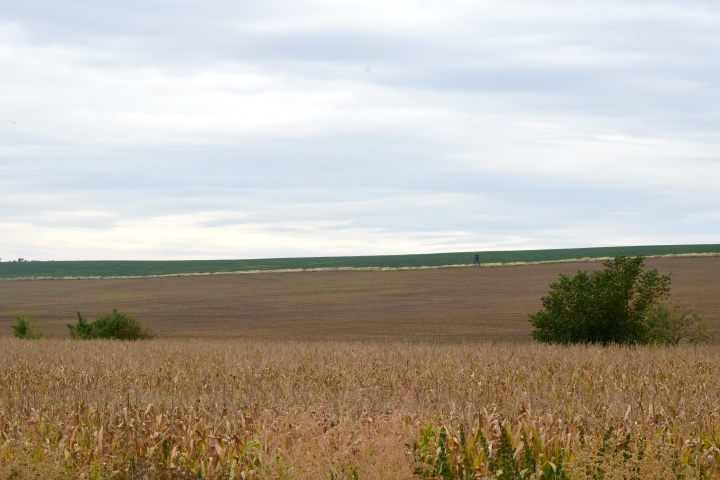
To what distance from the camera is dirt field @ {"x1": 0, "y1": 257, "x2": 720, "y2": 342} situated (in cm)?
5766

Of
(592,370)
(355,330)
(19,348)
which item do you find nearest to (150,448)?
(592,370)

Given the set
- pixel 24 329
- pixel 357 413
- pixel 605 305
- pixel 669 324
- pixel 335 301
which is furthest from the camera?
pixel 335 301

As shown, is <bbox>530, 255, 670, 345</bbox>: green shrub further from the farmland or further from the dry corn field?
the dry corn field

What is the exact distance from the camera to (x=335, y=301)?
80625mm

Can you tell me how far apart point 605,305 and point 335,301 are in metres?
49.0

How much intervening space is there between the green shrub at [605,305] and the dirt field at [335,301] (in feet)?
45.7


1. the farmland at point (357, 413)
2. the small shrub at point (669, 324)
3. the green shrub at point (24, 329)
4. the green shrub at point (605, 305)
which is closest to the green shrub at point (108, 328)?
the green shrub at point (24, 329)

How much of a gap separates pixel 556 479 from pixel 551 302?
26414 millimetres

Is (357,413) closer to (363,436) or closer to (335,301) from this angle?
(363,436)

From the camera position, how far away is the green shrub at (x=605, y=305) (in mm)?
33688

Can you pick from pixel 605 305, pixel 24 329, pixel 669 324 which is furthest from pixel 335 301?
pixel 605 305

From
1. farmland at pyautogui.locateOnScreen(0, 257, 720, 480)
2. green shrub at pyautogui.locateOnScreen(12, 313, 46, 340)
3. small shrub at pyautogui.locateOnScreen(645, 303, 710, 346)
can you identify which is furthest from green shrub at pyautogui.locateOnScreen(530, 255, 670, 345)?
green shrub at pyautogui.locateOnScreen(12, 313, 46, 340)

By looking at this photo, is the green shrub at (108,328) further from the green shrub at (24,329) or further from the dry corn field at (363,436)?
the dry corn field at (363,436)

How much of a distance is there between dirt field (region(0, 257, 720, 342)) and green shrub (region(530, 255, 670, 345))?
13.9 m
